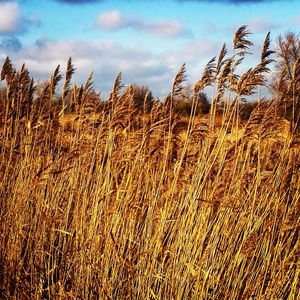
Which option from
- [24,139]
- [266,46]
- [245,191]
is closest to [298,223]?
[245,191]

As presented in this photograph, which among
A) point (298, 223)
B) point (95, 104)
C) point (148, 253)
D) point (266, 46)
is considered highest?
point (266, 46)

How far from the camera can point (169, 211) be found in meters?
4.00

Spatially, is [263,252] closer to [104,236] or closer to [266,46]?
[104,236]

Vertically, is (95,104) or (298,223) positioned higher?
(95,104)

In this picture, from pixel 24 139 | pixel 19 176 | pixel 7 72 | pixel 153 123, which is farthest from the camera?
pixel 7 72

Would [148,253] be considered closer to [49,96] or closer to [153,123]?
[153,123]

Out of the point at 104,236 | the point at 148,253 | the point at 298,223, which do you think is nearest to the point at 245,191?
the point at 298,223

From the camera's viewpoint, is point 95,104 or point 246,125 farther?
point 95,104

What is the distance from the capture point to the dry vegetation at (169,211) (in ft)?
11.9

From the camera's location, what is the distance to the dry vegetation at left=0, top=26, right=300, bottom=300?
3.62 meters

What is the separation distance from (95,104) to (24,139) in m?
1.19

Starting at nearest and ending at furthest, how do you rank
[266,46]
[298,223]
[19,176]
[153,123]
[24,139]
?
[298,223]
[266,46]
[153,123]
[19,176]
[24,139]

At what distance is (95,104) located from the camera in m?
5.39

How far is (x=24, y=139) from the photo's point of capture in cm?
600
